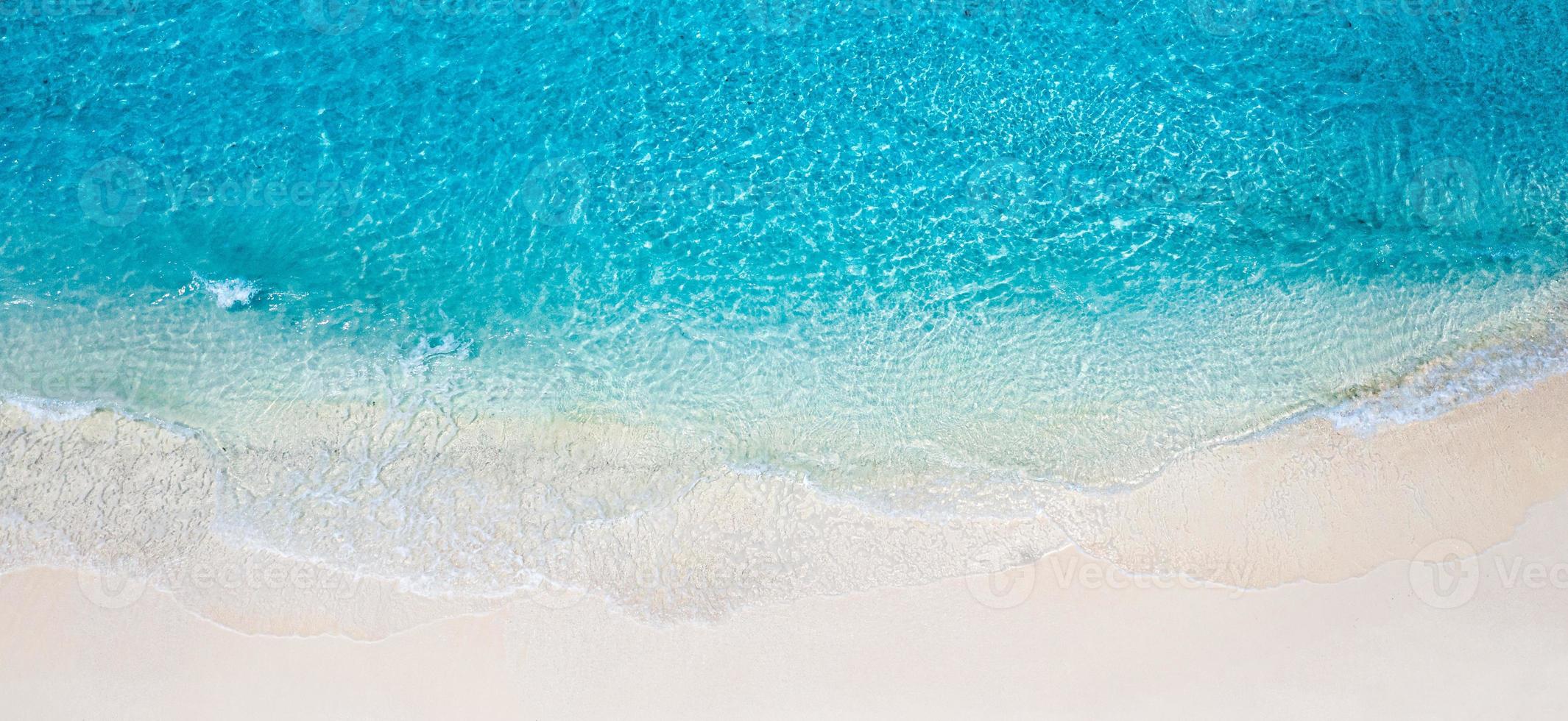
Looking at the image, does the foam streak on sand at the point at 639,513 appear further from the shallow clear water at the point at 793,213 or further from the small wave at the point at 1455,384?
the shallow clear water at the point at 793,213

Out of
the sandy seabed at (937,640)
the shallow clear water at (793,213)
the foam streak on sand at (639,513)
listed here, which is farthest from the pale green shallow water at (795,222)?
the sandy seabed at (937,640)

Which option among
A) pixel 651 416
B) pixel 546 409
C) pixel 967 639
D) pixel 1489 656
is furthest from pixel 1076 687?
pixel 546 409

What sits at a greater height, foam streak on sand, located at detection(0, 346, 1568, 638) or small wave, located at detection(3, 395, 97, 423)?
foam streak on sand, located at detection(0, 346, 1568, 638)

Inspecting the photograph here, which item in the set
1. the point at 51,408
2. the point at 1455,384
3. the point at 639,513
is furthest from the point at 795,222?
the point at 51,408

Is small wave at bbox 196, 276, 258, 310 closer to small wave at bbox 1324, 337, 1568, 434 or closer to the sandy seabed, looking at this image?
the sandy seabed

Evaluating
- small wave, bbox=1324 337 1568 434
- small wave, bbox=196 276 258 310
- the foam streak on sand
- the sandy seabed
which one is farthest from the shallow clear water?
the sandy seabed

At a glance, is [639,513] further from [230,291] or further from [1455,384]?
[1455,384]
